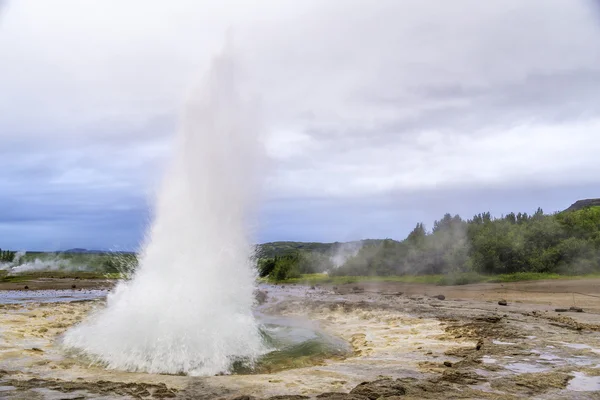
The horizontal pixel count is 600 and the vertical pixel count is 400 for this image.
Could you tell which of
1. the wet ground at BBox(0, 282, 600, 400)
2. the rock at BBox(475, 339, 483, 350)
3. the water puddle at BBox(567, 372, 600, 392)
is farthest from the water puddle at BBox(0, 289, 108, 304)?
the water puddle at BBox(567, 372, 600, 392)

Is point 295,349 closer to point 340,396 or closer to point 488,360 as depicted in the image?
point 488,360

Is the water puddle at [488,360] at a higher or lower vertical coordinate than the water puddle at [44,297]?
lower

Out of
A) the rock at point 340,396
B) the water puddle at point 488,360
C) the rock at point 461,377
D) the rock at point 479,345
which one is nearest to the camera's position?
the rock at point 340,396

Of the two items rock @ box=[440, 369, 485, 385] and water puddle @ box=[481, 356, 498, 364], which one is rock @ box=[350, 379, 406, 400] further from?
water puddle @ box=[481, 356, 498, 364]

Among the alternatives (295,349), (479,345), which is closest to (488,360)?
(479,345)

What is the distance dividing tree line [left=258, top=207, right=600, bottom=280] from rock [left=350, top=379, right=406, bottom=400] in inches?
775

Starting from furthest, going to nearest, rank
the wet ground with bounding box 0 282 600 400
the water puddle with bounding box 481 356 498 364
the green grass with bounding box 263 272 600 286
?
1. the green grass with bounding box 263 272 600 286
2. the water puddle with bounding box 481 356 498 364
3. the wet ground with bounding box 0 282 600 400

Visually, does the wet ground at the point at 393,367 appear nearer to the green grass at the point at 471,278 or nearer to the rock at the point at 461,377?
the rock at the point at 461,377

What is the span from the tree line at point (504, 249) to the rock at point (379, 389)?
775 inches

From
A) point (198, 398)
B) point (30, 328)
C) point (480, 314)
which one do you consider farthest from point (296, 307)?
point (198, 398)

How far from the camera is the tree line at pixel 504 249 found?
3750 cm

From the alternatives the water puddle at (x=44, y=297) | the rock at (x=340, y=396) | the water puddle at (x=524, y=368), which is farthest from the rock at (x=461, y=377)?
the water puddle at (x=44, y=297)

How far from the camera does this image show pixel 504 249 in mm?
41125

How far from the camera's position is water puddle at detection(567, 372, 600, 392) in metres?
7.80
